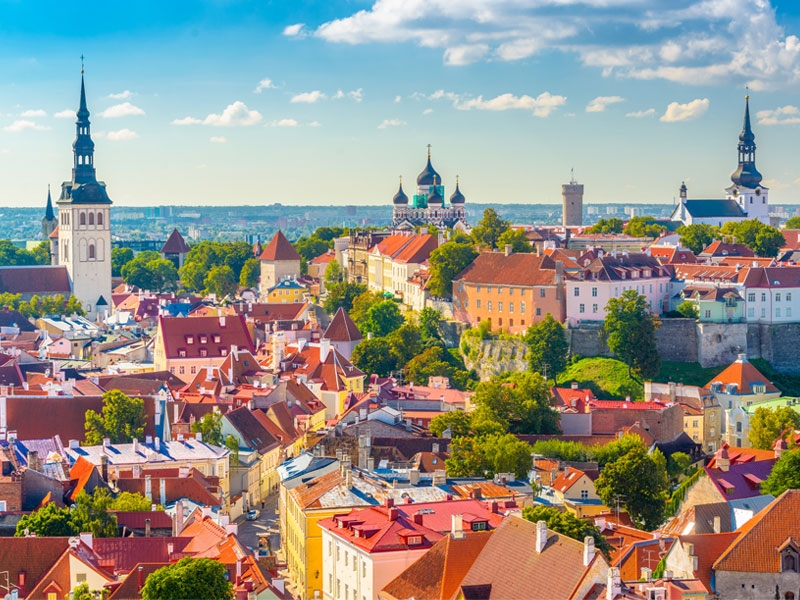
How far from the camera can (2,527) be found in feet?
145

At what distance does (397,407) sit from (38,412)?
16187 millimetres

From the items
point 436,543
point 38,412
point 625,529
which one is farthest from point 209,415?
point 436,543

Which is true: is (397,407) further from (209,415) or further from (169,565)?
(169,565)

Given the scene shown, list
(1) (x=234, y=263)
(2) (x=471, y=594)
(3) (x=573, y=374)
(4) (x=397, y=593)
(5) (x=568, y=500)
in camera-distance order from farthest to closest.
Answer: (1) (x=234, y=263) < (3) (x=573, y=374) < (5) (x=568, y=500) < (4) (x=397, y=593) < (2) (x=471, y=594)

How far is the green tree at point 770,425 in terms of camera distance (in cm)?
6184

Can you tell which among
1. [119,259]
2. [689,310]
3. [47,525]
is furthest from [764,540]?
[119,259]

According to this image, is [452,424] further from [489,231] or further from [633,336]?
[489,231]

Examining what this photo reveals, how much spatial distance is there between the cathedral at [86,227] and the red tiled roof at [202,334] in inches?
1610

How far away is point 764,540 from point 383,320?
54.1 m

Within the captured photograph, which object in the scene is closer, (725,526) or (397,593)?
(397,593)

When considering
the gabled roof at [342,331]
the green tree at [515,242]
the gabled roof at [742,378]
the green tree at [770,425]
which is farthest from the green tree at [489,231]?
the green tree at [770,425]

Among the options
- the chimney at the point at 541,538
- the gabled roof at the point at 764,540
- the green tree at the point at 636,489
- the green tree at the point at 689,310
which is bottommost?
the green tree at the point at 636,489

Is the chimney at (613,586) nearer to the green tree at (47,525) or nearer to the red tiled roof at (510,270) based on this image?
the green tree at (47,525)

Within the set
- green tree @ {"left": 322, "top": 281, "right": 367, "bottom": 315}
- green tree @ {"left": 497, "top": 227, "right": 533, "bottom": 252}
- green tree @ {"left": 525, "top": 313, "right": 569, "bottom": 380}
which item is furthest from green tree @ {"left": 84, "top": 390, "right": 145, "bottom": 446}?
green tree @ {"left": 322, "top": 281, "right": 367, "bottom": 315}
